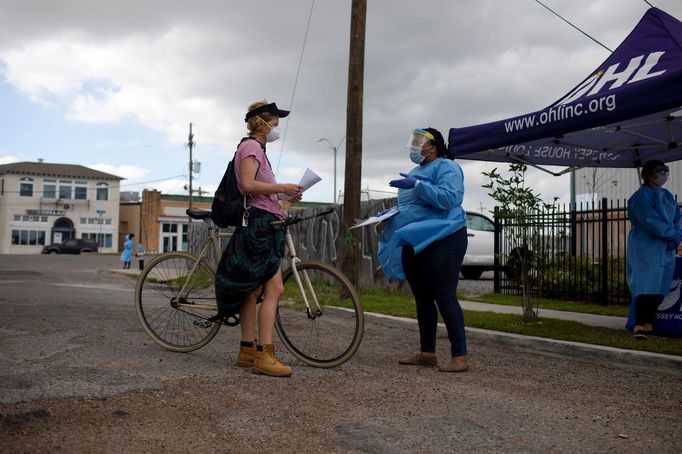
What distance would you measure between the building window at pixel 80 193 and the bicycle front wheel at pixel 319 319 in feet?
223

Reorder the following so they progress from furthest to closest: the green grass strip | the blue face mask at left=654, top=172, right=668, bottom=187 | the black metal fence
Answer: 1. the black metal fence
2. the blue face mask at left=654, top=172, right=668, bottom=187
3. the green grass strip

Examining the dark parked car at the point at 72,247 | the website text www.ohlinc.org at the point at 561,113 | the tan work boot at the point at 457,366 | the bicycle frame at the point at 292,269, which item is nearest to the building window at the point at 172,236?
the dark parked car at the point at 72,247

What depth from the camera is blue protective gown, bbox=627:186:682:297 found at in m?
6.17

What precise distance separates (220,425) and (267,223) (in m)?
1.70

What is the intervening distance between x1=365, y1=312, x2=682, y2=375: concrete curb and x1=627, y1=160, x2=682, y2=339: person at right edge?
89cm

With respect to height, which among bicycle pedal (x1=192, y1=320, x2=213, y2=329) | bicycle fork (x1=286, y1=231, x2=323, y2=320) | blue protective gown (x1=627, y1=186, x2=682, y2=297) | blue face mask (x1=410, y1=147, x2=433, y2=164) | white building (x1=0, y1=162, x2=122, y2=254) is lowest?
bicycle pedal (x1=192, y1=320, x2=213, y2=329)

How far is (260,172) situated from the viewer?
4.50 m

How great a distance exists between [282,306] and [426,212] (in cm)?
131

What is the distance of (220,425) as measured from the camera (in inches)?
123

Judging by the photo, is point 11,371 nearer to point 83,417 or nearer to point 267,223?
point 83,417

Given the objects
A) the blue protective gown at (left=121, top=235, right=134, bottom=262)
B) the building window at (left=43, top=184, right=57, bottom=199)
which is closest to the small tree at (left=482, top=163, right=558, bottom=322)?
the blue protective gown at (left=121, top=235, right=134, bottom=262)

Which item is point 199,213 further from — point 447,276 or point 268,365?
point 447,276

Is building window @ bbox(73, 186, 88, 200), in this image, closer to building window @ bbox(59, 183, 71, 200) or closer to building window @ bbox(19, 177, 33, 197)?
building window @ bbox(59, 183, 71, 200)

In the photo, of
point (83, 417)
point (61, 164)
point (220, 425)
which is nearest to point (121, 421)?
point (83, 417)
